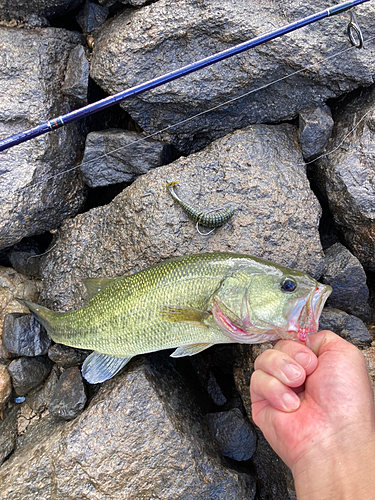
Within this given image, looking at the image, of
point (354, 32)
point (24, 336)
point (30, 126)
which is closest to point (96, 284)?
point (24, 336)

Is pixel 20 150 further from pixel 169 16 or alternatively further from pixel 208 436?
pixel 208 436

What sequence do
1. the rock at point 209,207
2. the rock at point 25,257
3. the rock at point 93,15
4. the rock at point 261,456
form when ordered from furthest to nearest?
the rock at point 25,257 < the rock at point 93,15 < the rock at point 209,207 < the rock at point 261,456

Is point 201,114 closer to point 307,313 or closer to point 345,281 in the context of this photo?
point 345,281

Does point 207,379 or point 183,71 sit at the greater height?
point 183,71

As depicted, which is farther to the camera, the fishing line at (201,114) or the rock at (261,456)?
the fishing line at (201,114)

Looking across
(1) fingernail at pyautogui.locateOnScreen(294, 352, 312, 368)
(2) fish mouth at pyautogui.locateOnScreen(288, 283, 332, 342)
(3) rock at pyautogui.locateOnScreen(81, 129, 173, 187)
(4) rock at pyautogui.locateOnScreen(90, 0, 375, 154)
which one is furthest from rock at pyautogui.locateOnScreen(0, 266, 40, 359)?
(1) fingernail at pyautogui.locateOnScreen(294, 352, 312, 368)

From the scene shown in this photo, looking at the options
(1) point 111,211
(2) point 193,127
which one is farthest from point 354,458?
(2) point 193,127

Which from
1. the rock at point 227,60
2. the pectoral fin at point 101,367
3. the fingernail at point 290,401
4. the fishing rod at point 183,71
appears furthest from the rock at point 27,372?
the rock at point 227,60

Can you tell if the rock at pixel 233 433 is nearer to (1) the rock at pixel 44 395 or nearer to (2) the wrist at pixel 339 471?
(2) the wrist at pixel 339 471
